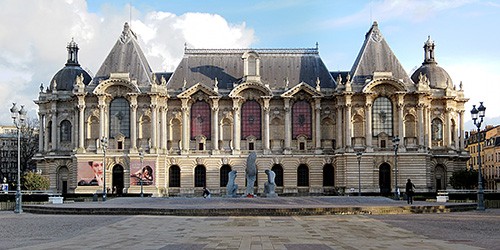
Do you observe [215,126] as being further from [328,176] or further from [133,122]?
[328,176]

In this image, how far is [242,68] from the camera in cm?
9456

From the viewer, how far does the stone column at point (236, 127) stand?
297ft

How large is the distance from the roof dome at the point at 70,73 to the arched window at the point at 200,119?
15.0m

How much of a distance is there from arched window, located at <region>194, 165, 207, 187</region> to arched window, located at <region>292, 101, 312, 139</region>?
12.2 m

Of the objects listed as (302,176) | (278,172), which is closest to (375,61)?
(302,176)

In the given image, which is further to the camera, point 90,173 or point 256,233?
point 90,173

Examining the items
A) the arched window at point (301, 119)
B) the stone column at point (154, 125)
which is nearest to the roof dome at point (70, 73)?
the stone column at point (154, 125)

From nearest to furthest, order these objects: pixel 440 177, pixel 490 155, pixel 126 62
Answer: pixel 126 62, pixel 440 177, pixel 490 155

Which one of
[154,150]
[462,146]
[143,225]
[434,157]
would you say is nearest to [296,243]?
[143,225]

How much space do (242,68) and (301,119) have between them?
10367 mm

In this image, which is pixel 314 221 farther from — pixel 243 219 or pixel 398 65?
pixel 398 65

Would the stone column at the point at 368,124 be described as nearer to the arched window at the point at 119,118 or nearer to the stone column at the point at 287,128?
the stone column at the point at 287,128

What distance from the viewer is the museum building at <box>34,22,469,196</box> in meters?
88.1

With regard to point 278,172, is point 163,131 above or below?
above
